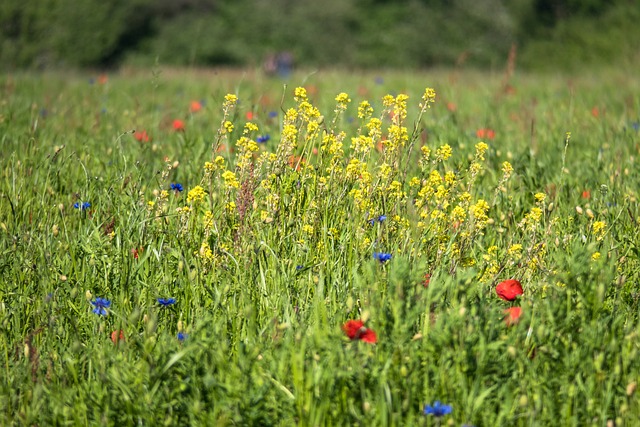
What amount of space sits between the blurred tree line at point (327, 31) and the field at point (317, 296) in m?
18.1

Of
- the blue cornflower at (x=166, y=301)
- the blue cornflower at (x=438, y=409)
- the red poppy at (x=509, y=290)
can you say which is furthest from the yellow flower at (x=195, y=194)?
Result: the blue cornflower at (x=438, y=409)

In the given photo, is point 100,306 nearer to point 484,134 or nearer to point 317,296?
point 317,296

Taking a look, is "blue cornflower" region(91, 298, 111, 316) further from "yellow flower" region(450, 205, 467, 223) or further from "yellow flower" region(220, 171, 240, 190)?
"yellow flower" region(450, 205, 467, 223)

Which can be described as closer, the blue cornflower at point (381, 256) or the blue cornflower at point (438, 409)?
the blue cornflower at point (438, 409)

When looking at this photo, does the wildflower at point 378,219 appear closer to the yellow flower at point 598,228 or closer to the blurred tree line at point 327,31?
the yellow flower at point 598,228

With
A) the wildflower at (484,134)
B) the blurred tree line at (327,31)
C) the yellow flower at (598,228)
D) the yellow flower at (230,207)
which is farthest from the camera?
the blurred tree line at (327,31)

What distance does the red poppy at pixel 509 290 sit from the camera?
221cm

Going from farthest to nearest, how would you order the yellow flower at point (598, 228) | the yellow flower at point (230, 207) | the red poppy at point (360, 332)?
the yellow flower at point (230, 207) → the yellow flower at point (598, 228) → the red poppy at point (360, 332)

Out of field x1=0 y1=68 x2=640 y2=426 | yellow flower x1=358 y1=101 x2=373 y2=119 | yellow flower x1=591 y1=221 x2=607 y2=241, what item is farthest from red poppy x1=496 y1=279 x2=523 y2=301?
yellow flower x1=358 y1=101 x2=373 y2=119

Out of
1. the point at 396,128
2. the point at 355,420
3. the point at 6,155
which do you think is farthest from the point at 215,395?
the point at 6,155

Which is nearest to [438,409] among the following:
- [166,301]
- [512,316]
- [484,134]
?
[512,316]

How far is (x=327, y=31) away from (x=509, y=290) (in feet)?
75.1

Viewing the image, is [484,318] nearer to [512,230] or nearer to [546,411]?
[546,411]

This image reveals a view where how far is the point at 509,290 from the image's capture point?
87.4 inches
